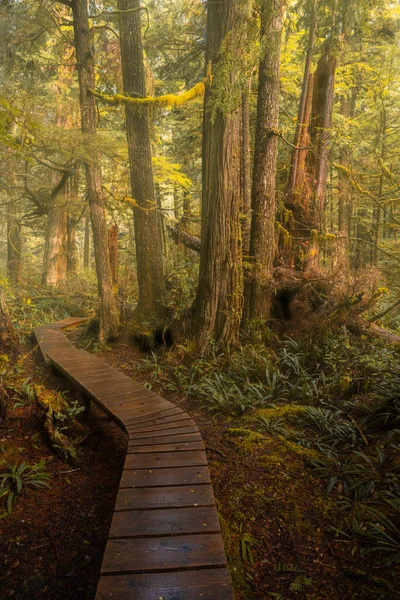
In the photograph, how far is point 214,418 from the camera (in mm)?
5426

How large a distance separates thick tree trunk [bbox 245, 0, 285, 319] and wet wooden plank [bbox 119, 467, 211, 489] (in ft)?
16.4

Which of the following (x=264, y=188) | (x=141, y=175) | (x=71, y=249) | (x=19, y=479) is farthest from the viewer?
(x=71, y=249)

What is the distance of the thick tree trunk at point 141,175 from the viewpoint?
8.69 metres

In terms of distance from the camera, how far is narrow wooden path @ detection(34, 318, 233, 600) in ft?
7.02

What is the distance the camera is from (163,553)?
93.7 inches

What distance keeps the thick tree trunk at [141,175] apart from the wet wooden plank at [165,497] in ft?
19.9

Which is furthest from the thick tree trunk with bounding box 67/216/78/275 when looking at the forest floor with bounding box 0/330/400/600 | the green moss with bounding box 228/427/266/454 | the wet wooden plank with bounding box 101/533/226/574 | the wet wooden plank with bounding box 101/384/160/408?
the wet wooden plank with bounding box 101/533/226/574

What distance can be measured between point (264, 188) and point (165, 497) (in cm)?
715

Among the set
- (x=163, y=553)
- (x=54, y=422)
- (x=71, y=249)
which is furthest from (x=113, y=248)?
(x=71, y=249)

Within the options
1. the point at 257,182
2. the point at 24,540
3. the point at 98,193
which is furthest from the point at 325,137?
the point at 24,540

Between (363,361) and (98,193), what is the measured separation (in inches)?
290

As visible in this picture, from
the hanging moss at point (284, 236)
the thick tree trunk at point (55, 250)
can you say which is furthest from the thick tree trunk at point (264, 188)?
the thick tree trunk at point (55, 250)

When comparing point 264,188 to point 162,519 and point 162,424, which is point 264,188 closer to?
point 162,424

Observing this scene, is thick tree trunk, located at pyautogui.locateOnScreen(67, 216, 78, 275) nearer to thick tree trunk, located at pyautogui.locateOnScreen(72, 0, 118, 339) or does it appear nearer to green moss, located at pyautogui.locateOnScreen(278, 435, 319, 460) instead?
thick tree trunk, located at pyautogui.locateOnScreen(72, 0, 118, 339)
